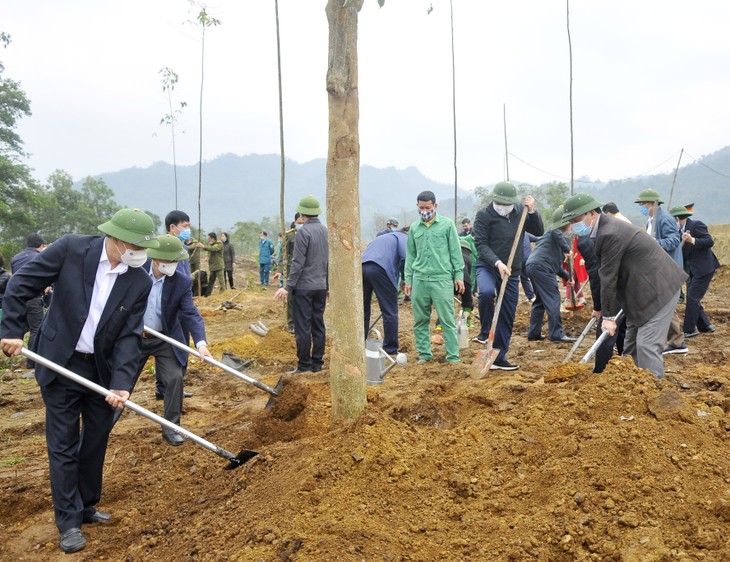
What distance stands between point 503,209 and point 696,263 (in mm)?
3105

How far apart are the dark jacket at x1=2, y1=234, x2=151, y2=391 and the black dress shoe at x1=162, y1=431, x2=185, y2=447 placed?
133 centimetres

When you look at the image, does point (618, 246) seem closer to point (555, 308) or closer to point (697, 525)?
point (697, 525)

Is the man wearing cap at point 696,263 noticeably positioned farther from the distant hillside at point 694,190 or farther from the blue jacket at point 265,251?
the distant hillside at point 694,190

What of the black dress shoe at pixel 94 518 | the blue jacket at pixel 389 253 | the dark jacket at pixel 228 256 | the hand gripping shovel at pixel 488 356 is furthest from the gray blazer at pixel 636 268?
the dark jacket at pixel 228 256

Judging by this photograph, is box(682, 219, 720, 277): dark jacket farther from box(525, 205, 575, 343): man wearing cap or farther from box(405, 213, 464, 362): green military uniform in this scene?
box(405, 213, 464, 362): green military uniform

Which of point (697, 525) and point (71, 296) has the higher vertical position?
point (71, 296)

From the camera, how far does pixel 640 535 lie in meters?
2.28

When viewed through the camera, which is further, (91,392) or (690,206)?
(690,206)

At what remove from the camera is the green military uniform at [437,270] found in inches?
231

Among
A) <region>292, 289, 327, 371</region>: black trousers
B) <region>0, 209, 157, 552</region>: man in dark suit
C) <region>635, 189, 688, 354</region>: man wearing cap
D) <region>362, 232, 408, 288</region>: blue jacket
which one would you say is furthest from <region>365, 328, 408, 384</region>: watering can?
<region>635, 189, 688, 354</region>: man wearing cap

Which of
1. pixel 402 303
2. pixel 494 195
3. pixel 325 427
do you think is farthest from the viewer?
pixel 402 303

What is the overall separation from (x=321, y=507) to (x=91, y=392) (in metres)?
1.54

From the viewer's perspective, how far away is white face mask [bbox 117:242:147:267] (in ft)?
10.3

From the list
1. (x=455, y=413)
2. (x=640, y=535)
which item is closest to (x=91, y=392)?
(x=455, y=413)
